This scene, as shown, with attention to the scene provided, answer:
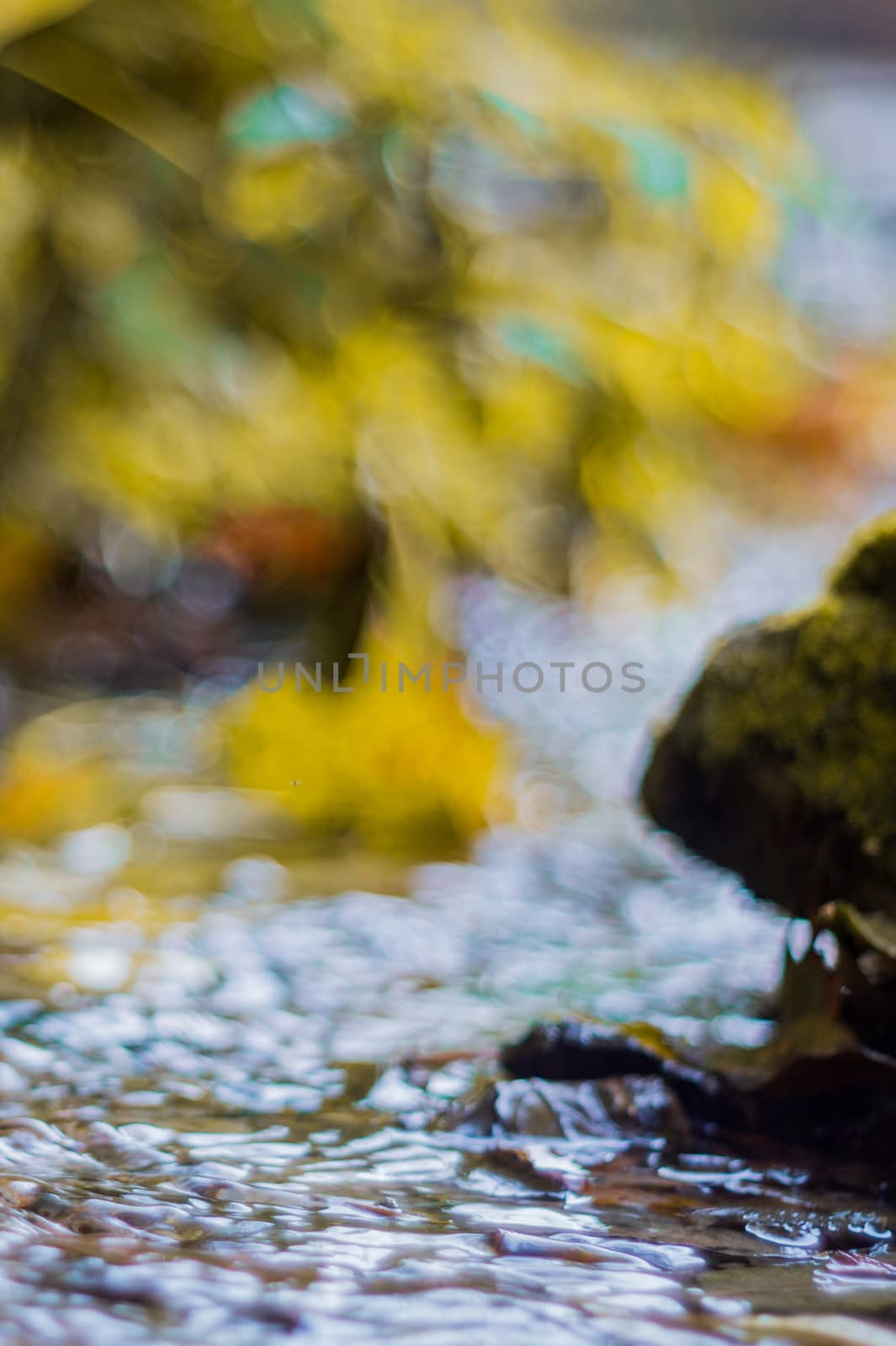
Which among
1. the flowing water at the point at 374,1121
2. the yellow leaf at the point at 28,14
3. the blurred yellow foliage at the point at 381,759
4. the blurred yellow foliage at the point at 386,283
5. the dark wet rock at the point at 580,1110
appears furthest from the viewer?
the blurred yellow foliage at the point at 381,759

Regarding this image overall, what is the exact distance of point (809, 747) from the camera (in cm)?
123

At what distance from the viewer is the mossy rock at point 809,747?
3.85ft

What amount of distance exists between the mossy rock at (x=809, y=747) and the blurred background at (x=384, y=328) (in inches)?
20.7

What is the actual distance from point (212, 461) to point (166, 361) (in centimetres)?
105

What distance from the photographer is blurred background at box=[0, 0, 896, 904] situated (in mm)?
1566

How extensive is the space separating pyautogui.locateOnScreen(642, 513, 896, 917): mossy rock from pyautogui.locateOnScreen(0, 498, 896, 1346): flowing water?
0.17 m

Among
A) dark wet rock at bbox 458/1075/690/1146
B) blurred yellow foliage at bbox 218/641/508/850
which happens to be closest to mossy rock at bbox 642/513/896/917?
dark wet rock at bbox 458/1075/690/1146

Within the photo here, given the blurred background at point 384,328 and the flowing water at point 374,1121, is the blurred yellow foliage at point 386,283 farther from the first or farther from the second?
the flowing water at point 374,1121

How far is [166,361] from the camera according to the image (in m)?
1.53

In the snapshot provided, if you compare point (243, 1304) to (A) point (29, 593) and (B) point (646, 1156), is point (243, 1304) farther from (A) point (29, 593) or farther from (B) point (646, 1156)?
(A) point (29, 593)

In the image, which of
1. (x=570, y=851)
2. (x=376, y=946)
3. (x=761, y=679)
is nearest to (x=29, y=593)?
(x=570, y=851)

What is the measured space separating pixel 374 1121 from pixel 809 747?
54 cm

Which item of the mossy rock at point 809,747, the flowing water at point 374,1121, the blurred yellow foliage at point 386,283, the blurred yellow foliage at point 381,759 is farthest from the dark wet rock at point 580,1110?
the blurred yellow foliage at point 381,759

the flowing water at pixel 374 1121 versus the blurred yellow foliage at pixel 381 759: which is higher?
the blurred yellow foliage at pixel 381 759
